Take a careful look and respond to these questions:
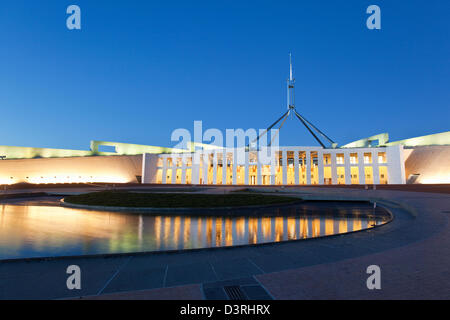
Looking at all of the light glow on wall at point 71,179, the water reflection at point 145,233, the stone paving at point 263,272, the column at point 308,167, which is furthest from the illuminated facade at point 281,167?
the stone paving at point 263,272

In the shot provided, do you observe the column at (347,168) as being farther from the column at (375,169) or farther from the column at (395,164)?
the column at (395,164)

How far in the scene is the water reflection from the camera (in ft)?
18.8

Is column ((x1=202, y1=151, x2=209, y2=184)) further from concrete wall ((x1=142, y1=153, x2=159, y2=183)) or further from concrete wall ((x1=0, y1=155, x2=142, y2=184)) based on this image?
concrete wall ((x1=0, y1=155, x2=142, y2=184))

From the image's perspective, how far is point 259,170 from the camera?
131ft

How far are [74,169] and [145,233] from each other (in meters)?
50.6

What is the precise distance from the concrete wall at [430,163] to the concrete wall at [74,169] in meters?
46.8

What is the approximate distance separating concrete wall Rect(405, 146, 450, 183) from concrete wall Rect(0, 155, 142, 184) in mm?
46801

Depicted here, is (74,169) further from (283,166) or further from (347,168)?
(347,168)

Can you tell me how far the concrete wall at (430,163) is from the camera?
36.3m

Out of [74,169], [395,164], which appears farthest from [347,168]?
[74,169]

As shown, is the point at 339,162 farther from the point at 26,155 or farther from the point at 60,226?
the point at 26,155
